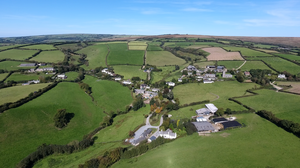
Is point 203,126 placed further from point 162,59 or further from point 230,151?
point 162,59

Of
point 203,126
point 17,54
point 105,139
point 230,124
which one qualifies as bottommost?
point 105,139

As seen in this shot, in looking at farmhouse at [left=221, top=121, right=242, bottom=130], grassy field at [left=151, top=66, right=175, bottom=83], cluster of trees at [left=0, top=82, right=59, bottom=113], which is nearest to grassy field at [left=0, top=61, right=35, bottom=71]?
cluster of trees at [left=0, top=82, right=59, bottom=113]

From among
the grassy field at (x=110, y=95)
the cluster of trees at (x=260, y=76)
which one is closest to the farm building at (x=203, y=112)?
the grassy field at (x=110, y=95)

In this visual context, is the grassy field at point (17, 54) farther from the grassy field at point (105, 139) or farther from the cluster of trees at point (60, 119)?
the grassy field at point (105, 139)

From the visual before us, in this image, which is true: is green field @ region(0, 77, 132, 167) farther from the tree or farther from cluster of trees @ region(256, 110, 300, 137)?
cluster of trees @ region(256, 110, 300, 137)

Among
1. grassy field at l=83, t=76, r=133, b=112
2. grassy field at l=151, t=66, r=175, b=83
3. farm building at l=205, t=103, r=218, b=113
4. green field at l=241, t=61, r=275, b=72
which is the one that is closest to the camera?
farm building at l=205, t=103, r=218, b=113

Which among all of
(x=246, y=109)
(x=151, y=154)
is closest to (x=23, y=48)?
(x=151, y=154)

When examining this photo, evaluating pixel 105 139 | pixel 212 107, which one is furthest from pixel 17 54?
pixel 212 107
